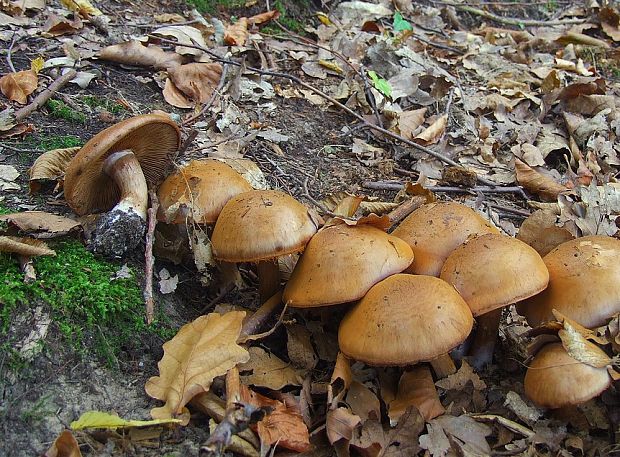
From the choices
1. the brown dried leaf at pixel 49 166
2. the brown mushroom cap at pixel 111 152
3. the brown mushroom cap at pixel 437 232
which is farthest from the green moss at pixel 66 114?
the brown mushroom cap at pixel 437 232

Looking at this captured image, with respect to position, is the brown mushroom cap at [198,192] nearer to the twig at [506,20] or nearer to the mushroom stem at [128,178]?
the mushroom stem at [128,178]

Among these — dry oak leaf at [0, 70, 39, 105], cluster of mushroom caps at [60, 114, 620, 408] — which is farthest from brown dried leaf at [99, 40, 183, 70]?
cluster of mushroom caps at [60, 114, 620, 408]

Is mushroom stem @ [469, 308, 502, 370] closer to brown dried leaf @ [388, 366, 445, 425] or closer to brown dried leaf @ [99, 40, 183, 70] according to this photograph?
brown dried leaf @ [388, 366, 445, 425]

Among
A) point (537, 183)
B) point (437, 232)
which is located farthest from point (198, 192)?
point (537, 183)

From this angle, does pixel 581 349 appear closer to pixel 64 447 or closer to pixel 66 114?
pixel 64 447

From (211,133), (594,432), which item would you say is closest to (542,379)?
(594,432)

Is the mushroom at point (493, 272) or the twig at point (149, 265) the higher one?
the mushroom at point (493, 272)
